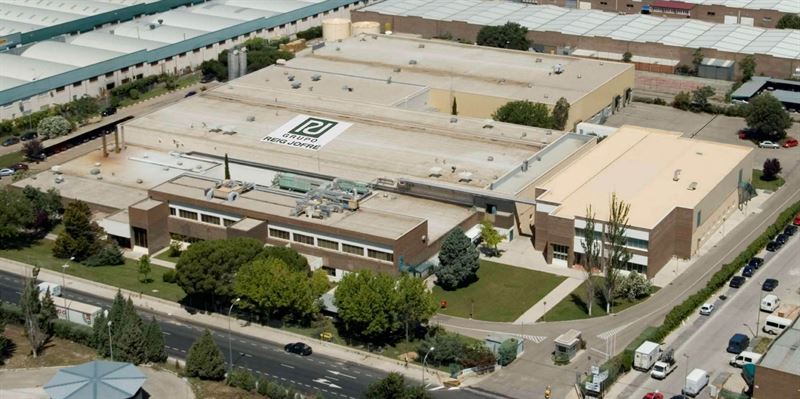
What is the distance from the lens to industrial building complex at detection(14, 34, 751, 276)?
10881 centimetres

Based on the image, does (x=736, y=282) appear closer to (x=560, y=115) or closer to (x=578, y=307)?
(x=578, y=307)

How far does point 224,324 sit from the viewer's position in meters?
99.0

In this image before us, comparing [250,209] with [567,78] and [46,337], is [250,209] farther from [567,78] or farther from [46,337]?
[567,78]

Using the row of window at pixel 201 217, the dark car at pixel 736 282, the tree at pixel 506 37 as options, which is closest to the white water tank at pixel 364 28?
the tree at pixel 506 37

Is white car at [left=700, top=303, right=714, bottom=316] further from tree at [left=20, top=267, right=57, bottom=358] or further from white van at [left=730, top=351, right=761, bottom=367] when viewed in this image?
tree at [left=20, top=267, right=57, bottom=358]

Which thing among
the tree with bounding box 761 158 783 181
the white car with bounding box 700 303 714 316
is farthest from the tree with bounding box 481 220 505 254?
the tree with bounding box 761 158 783 181

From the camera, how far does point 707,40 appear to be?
173m

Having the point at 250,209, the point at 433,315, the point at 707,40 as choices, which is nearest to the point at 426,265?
A: the point at 433,315

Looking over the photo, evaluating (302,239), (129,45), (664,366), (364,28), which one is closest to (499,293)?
(302,239)

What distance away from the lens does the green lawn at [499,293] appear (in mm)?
100750

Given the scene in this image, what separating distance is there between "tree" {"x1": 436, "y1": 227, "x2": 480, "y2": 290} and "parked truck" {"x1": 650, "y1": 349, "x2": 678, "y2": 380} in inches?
786

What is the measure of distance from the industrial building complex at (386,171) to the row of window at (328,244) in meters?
0.17

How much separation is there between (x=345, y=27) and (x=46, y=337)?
90.2 metres

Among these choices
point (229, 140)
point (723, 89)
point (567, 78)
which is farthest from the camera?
point (723, 89)
